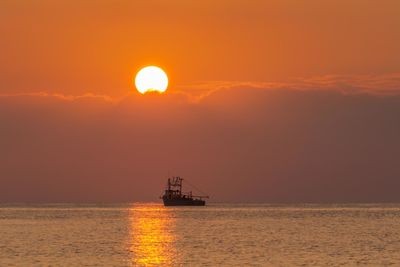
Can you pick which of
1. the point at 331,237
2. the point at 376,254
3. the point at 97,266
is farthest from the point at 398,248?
the point at 97,266

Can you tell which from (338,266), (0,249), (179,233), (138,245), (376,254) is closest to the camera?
(338,266)

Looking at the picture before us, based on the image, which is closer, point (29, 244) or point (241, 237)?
point (29, 244)

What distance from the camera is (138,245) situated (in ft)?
416

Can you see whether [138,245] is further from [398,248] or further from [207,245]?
[398,248]

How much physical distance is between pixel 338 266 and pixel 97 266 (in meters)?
24.0

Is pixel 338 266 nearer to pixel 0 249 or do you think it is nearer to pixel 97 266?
pixel 97 266

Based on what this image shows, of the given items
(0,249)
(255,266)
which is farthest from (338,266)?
(0,249)

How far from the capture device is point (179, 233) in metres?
161

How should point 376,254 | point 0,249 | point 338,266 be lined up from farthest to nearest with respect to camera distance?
point 0,249, point 376,254, point 338,266

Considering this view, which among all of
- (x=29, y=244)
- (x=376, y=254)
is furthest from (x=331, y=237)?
(x=29, y=244)

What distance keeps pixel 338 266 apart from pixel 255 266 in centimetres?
819

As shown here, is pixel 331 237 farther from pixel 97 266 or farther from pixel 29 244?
pixel 97 266

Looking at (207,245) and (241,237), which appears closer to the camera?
(207,245)

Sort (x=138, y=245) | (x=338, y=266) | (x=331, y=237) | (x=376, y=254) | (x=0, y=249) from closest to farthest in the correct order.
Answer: (x=338, y=266) < (x=376, y=254) < (x=0, y=249) < (x=138, y=245) < (x=331, y=237)
